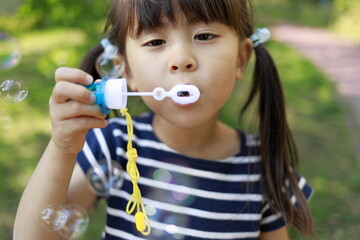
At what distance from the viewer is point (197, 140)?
1393 millimetres

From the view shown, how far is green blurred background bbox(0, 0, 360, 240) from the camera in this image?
7.65ft

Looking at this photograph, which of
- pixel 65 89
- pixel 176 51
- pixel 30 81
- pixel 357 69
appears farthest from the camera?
pixel 357 69

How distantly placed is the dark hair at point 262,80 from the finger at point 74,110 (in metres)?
0.31

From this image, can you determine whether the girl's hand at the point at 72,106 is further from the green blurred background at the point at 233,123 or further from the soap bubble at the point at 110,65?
the green blurred background at the point at 233,123

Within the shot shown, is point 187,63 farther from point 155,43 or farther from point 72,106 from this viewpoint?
point 72,106

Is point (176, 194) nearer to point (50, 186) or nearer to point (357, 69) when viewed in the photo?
point (50, 186)

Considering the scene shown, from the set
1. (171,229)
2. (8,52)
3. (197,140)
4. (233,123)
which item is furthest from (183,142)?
(233,123)

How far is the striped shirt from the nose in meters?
0.39

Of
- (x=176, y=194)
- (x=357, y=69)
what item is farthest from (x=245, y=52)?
(x=357, y=69)

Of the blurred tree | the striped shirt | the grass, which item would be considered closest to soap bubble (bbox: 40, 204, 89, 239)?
the striped shirt

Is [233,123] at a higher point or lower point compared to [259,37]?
lower

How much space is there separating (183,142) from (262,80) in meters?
0.36

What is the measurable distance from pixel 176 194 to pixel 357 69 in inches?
196

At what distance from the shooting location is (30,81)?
4559 mm
